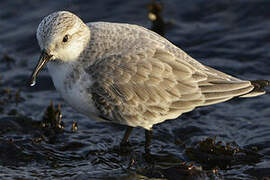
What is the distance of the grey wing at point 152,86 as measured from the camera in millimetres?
6527

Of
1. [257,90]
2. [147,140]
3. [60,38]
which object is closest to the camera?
[60,38]

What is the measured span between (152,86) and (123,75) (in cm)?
41

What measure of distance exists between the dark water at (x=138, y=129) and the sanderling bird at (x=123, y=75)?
2.32 ft

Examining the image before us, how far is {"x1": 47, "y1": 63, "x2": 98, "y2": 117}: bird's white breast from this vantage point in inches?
254

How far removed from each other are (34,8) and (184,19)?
3.31m

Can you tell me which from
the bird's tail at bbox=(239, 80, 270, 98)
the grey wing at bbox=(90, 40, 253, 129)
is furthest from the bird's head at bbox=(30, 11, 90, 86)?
the bird's tail at bbox=(239, 80, 270, 98)

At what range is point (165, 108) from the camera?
6.79 metres

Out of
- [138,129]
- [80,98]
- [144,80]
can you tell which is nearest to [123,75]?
[144,80]

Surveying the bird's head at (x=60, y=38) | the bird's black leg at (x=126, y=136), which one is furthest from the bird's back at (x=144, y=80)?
the bird's black leg at (x=126, y=136)

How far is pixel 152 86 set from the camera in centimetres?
664

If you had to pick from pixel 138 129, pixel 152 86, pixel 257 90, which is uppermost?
pixel 257 90

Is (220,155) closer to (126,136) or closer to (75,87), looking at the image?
(126,136)

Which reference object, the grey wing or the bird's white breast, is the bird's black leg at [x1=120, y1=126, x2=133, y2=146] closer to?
the grey wing

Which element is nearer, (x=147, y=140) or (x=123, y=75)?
(x=123, y=75)
